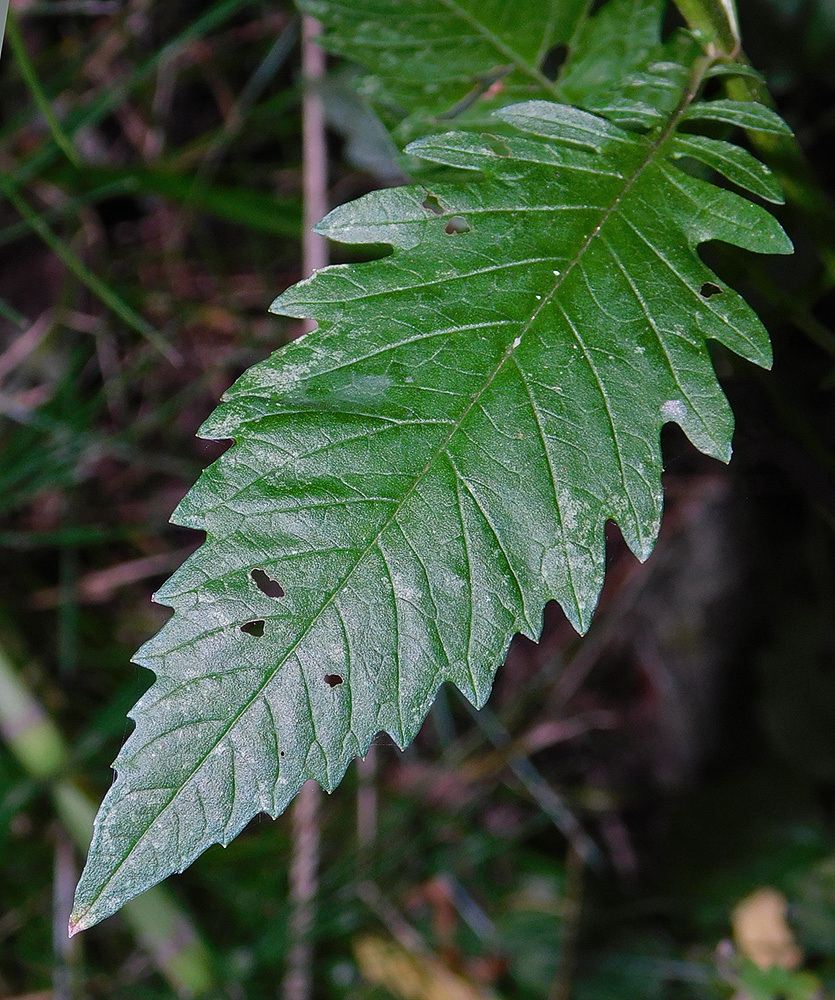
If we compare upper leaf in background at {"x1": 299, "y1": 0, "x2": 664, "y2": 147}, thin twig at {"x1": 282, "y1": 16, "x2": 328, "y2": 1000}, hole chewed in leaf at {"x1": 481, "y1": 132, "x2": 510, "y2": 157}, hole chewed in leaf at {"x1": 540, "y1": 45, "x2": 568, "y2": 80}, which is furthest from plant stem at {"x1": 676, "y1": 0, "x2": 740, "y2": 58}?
thin twig at {"x1": 282, "y1": 16, "x2": 328, "y2": 1000}

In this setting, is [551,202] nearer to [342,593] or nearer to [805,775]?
[342,593]

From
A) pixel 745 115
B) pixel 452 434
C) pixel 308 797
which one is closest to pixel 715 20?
pixel 745 115

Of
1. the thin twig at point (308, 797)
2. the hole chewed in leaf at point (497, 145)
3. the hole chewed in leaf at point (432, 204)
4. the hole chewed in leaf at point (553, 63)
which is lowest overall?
the thin twig at point (308, 797)

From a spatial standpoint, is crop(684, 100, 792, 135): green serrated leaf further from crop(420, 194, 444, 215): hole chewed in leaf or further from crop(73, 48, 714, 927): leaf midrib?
crop(420, 194, 444, 215): hole chewed in leaf

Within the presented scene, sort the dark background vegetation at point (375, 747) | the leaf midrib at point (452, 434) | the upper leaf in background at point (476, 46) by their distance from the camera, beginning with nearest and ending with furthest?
the leaf midrib at point (452, 434)
the upper leaf in background at point (476, 46)
the dark background vegetation at point (375, 747)

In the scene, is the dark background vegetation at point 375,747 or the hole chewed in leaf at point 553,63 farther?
the dark background vegetation at point 375,747

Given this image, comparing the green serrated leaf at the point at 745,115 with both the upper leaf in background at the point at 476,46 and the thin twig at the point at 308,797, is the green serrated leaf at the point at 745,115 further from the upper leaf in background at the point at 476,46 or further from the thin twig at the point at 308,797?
the thin twig at the point at 308,797

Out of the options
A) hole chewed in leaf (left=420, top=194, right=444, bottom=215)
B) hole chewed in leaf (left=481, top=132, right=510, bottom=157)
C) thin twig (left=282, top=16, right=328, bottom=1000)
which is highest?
hole chewed in leaf (left=481, top=132, right=510, bottom=157)

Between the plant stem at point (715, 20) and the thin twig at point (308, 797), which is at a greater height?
the plant stem at point (715, 20)

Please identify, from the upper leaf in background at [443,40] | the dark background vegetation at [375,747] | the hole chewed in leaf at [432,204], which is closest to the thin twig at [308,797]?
the dark background vegetation at [375,747]
